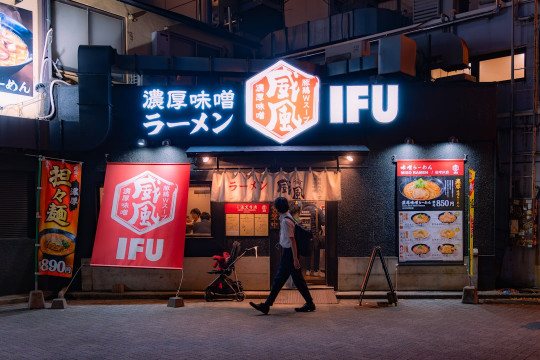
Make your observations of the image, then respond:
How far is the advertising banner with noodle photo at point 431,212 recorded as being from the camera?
492 inches

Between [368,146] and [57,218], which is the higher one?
[368,146]

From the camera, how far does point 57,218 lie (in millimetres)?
11602

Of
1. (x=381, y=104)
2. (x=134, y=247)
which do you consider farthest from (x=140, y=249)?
(x=381, y=104)

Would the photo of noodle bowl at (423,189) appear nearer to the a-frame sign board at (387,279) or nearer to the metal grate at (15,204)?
the a-frame sign board at (387,279)

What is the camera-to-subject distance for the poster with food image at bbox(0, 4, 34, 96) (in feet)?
39.6

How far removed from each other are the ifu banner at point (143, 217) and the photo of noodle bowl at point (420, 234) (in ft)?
21.1

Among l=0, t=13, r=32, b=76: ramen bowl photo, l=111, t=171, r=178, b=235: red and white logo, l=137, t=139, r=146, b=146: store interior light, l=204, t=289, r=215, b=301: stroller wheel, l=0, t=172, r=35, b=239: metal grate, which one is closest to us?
l=111, t=171, r=178, b=235: red and white logo

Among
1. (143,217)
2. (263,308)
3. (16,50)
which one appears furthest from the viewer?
(16,50)

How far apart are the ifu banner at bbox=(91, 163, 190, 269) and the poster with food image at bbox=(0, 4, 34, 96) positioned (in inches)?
137

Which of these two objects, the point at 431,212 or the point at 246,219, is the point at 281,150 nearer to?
the point at 246,219

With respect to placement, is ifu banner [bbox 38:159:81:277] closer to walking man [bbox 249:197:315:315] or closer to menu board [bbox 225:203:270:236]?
menu board [bbox 225:203:270:236]

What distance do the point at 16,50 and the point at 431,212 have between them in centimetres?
1253

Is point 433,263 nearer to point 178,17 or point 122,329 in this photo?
point 122,329

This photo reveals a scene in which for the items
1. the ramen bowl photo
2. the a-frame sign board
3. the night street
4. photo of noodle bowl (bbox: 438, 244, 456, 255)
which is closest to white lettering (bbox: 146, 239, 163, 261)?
the night street
